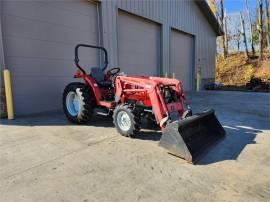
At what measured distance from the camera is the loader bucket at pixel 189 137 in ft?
9.32

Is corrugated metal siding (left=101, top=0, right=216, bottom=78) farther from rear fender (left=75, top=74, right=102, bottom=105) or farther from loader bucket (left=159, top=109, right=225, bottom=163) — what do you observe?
loader bucket (left=159, top=109, right=225, bottom=163)

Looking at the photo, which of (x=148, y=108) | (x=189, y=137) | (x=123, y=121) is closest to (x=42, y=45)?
(x=123, y=121)

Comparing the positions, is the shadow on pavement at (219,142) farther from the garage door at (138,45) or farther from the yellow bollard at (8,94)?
the garage door at (138,45)

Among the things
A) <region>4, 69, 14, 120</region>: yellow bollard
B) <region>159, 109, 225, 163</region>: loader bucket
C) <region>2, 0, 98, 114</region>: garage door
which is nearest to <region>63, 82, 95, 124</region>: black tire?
<region>4, 69, 14, 120</region>: yellow bollard

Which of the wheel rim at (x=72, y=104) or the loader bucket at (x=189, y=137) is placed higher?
the wheel rim at (x=72, y=104)

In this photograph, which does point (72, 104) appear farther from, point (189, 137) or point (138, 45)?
point (138, 45)

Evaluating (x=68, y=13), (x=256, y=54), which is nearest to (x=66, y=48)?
(x=68, y=13)

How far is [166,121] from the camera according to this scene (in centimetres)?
332

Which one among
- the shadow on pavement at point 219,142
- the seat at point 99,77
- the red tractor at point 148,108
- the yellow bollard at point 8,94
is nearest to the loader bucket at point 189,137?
the red tractor at point 148,108

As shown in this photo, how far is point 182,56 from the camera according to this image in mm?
12195

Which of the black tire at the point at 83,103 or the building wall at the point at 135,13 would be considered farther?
the building wall at the point at 135,13

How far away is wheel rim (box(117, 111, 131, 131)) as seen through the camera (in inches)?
148

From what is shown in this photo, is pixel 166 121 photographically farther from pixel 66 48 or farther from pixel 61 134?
pixel 66 48

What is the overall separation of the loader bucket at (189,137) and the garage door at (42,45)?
3.86 m
